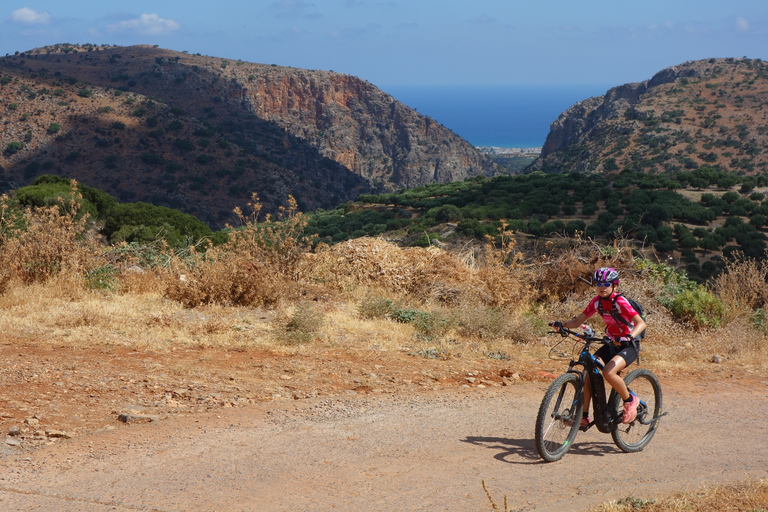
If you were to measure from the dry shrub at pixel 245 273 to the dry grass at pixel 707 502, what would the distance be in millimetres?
6185

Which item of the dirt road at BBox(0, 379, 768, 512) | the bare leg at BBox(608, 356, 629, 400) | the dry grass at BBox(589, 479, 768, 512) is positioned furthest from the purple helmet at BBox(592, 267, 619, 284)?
the dry grass at BBox(589, 479, 768, 512)

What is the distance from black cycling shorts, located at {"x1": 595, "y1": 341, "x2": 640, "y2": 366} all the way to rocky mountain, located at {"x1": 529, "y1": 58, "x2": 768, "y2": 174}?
68.4 meters

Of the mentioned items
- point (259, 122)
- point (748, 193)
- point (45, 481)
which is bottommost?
point (45, 481)

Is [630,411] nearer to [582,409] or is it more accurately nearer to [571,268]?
[582,409]

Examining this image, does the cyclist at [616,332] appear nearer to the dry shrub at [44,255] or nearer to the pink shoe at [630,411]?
the pink shoe at [630,411]

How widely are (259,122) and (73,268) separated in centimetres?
9027

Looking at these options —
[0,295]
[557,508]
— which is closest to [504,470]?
[557,508]

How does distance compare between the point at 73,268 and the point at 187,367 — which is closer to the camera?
the point at 187,367

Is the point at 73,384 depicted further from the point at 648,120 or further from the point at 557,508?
the point at 648,120

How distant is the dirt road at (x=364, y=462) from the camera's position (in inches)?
157

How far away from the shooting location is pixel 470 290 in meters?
10.0

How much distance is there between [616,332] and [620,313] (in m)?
0.17

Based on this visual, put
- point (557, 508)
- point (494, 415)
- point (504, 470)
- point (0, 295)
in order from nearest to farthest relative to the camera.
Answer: point (557, 508) < point (504, 470) < point (494, 415) < point (0, 295)

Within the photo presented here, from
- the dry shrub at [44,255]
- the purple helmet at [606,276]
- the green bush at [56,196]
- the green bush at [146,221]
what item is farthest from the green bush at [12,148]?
the purple helmet at [606,276]
